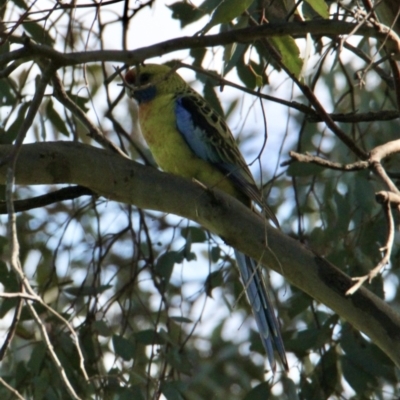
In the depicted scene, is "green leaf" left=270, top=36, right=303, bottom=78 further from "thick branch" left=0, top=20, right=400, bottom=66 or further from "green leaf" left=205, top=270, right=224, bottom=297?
"green leaf" left=205, top=270, right=224, bottom=297

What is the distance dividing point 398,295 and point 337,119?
218 cm

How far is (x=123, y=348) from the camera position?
2.82 m

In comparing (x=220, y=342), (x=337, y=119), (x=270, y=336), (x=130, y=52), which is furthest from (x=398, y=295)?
(x=130, y=52)

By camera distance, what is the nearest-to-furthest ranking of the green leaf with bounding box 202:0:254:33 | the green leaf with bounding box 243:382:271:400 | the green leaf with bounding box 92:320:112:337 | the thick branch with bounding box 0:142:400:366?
1. the green leaf with bounding box 202:0:254:33
2. the thick branch with bounding box 0:142:400:366
3. the green leaf with bounding box 243:382:271:400
4. the green leaf with bounding box 92:320:112:337

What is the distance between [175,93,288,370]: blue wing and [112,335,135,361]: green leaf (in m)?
0.49

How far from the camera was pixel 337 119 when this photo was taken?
2316 mm

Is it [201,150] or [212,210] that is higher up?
[201,150]

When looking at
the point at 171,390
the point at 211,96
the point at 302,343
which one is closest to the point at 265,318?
the point at 302,343

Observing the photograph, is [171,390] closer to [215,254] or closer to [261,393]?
[261,393]

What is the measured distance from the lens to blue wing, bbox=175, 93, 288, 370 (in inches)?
112

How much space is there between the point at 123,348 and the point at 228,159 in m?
0.91

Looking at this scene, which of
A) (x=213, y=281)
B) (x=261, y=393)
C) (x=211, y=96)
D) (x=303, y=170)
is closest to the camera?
(x=261, y=393)

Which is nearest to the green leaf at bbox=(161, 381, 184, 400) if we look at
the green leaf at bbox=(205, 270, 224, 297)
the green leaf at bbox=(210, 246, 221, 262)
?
the green leaf at bbox=(205, 270, 224, 297)

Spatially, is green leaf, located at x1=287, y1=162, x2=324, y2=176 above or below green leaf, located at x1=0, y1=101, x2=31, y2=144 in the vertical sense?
below
